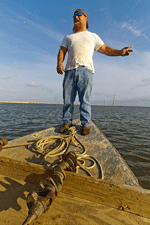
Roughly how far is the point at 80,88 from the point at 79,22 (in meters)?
1.59

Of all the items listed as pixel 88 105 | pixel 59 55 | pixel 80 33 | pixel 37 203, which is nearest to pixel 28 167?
pixel 37 203

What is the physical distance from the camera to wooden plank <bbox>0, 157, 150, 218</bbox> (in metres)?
1.00

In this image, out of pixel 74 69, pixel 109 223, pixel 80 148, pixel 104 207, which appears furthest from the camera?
pixel 74 69

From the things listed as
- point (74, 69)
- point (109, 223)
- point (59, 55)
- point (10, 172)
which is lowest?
point (109, 223)

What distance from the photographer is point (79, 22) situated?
9.30 ft

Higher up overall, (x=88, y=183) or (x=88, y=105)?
(x=88, y=105)

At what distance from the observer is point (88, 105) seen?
2850mm

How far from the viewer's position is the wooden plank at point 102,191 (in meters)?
1.00

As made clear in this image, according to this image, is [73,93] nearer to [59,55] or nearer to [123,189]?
[59,55]

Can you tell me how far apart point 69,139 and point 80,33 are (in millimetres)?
2451

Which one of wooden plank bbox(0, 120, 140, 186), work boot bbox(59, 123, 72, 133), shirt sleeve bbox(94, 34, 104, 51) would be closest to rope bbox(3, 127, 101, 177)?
wooden plank bbox(0, 120, 140, 186)

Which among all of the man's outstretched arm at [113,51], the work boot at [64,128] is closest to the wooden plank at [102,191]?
the work boot at [64,128]

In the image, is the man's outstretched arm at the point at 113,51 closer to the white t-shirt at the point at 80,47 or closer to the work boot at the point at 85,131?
the white t-shirt at the point at 80,47

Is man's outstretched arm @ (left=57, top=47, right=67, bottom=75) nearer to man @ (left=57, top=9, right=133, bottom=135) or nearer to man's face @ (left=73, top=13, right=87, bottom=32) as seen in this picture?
man @ (left=57, top=9, right=133, bottom=135)
